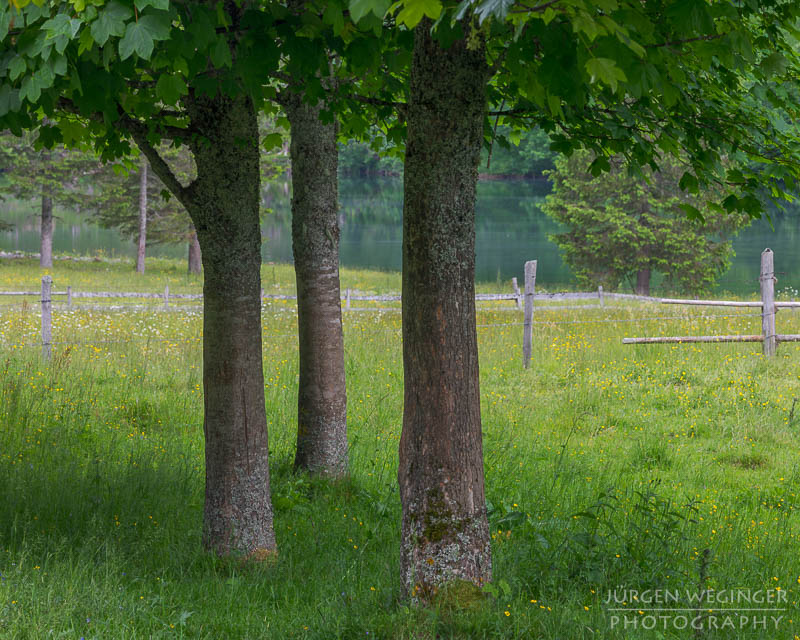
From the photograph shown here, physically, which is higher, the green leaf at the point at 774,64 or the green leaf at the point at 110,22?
the green leaf at the point at 774,64

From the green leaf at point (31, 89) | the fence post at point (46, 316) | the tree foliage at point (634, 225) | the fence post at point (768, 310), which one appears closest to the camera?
the green leaf at point (31, 89)

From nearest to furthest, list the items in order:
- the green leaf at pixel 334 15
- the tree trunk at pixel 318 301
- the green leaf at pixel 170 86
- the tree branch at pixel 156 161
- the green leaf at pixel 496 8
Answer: the green leaf at pixel 496 8 < the green leaf at pixel 334 15 < the green leaf at pixel 170 86 < the tree branch at pixel 156 161 < the tree trunk at pixel 318 301

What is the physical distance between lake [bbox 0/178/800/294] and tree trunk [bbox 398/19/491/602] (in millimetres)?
24435

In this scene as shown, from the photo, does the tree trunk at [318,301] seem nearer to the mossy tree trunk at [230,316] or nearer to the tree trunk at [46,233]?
the mossy tree trunk at [230,316]

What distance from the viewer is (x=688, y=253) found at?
28.6 metres

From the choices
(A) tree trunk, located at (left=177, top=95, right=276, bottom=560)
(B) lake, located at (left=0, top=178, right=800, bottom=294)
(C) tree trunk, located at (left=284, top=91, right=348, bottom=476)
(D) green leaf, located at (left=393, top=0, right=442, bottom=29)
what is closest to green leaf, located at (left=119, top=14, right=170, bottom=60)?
(D) green leaf, located at (left=393, top=0, right=442, bottom=29)

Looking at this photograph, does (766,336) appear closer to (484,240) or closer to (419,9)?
(419,9)

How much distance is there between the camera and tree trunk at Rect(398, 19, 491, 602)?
12.5ft

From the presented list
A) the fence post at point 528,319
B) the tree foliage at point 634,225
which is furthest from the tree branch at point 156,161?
the tree foliage at point 634,225

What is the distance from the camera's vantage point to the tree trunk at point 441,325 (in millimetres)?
3805

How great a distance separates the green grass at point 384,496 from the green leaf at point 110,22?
2.67 meters

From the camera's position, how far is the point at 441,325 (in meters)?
3.84

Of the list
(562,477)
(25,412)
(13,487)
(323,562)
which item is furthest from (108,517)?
(562,477)

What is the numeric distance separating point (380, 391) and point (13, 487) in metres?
5.22
